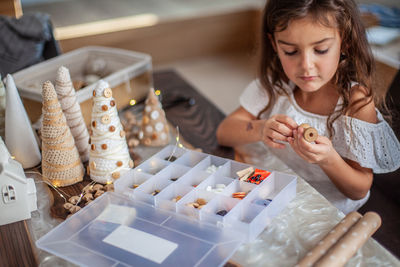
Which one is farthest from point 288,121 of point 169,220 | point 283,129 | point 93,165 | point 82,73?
point 82,73

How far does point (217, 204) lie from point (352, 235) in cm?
26

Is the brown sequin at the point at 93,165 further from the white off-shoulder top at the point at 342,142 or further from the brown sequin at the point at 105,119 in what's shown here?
the white off-shoulder top at the point at 342,142

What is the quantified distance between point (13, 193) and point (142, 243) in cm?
29

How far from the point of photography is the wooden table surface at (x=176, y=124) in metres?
0.77

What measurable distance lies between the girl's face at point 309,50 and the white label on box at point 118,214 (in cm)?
52

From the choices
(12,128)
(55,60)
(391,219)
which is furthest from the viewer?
(55,60)

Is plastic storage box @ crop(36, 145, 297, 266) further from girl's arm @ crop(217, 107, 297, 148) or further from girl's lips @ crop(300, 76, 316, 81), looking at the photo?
girl's lips @ crop(300, 76, 316, 81)

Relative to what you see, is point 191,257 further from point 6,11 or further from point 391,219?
point 6,11

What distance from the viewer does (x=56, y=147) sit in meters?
0.91

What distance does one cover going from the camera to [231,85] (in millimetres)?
3072

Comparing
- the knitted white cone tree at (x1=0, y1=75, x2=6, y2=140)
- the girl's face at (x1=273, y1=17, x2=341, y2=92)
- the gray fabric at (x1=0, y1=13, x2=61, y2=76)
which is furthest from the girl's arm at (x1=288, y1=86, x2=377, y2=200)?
the gray fabric at (x1=0, y1=13, x2=61, y2=76)

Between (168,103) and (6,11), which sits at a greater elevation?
(6,11)

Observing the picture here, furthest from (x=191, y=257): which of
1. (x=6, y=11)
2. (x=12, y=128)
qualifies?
(x=6, y=11)

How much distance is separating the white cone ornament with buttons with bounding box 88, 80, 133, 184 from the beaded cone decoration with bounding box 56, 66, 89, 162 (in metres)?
0.08
